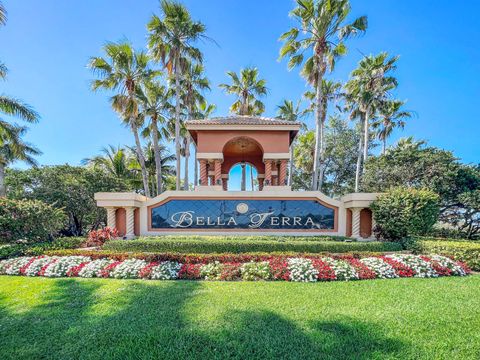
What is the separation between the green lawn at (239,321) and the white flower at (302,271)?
463 millimetres

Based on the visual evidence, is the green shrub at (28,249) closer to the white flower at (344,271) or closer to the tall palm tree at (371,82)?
the white flower at (344,271)

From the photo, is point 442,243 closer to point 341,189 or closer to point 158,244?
point 158,244

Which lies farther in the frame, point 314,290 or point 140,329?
point 314,290

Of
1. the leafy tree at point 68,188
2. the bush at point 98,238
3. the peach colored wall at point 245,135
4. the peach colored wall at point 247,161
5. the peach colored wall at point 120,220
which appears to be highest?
the peach colored wall at point 245,135

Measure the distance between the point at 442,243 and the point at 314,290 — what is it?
724 centimetres

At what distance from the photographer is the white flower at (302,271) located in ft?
22.4

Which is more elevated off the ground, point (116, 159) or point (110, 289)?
point (116, 159)

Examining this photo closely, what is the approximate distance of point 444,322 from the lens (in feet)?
14.0

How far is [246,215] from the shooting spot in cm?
1315

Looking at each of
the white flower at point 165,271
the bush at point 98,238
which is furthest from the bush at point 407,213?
the bush at point 98,238

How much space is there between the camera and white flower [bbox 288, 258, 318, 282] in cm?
683

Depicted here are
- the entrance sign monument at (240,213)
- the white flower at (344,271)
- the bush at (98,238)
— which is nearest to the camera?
the white flower at (344,271)

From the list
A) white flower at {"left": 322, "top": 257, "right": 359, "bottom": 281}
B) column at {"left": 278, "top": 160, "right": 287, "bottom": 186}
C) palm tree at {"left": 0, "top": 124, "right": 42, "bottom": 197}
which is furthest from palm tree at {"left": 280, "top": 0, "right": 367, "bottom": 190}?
palm tree at {"left": 0, "top": 124, "right": 42, "bottom": 197}

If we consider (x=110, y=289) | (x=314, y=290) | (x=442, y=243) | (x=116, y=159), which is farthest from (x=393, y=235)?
(x=116, y=159)
